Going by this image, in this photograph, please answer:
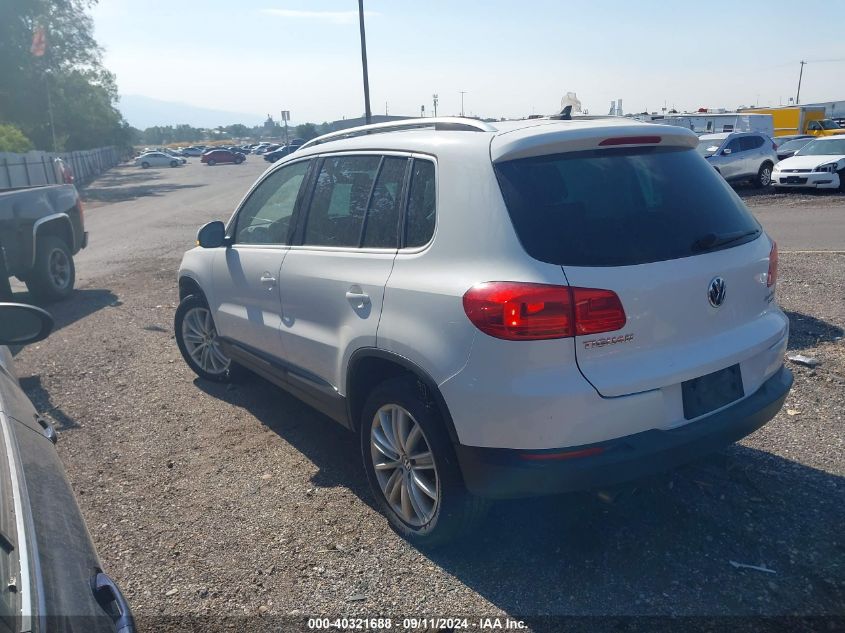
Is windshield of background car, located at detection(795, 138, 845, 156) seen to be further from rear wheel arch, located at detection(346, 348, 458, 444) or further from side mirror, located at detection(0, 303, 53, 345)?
side mirror, located at detection(0, 303, 53, 345)

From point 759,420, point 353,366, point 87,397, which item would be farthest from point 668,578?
point 87,397

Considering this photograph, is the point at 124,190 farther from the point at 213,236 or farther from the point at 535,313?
the point at 535,313

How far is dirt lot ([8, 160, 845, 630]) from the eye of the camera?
3.11m

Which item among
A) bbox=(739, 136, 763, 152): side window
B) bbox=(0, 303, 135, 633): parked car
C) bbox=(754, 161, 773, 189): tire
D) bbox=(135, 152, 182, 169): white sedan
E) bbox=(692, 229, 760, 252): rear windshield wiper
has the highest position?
bbox=(692, 229, 760, 252): rear windshield wiper

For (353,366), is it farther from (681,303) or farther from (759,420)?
(759,420)

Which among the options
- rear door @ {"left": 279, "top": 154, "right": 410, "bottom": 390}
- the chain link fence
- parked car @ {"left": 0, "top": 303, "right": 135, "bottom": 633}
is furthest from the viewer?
the chain link fence

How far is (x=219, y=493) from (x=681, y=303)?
9.07 feet

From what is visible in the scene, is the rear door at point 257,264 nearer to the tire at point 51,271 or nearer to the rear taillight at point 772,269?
the rear taillight at point 772,269

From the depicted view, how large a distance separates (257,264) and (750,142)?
19381 millimetres

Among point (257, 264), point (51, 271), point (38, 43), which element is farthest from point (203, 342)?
point (38, 43)

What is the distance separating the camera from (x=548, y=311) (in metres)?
2.79

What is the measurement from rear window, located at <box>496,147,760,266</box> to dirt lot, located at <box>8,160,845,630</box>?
1228mm

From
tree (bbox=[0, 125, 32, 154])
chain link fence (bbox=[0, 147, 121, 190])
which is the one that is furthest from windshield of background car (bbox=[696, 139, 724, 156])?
tree (bbox=[0, 125, 32, 154])

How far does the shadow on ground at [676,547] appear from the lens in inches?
118
